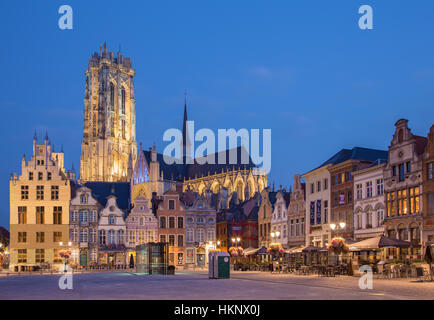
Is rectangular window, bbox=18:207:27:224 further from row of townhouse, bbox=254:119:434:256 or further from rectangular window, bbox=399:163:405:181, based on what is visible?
rectangular window, bbox=399:163:405:181

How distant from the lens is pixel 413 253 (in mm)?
42906

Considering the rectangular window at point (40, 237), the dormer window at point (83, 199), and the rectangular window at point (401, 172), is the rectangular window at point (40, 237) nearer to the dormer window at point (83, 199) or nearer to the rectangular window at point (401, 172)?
the dormer window at point (83, 199)

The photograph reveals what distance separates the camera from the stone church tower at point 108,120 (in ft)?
438

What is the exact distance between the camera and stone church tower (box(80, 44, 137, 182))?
133625 millimetres

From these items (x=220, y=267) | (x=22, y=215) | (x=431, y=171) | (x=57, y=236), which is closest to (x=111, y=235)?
(x=57, y=236)

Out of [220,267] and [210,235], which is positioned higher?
[220,267]

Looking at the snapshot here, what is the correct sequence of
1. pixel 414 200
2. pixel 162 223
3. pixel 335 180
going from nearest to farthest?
1. pixel 414 200
2. pixel 335 180
3. pixel 162 223

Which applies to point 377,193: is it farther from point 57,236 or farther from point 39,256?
point 39,256

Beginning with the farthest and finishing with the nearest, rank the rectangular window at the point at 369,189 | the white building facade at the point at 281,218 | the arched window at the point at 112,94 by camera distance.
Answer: the arched window at the point at 112,94
the white building facade at the point at 281,218
the rectangular window at the point at 369,189

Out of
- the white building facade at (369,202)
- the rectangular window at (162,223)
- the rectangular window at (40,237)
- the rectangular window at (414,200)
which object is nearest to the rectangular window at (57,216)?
the rectangular window at (40,237)

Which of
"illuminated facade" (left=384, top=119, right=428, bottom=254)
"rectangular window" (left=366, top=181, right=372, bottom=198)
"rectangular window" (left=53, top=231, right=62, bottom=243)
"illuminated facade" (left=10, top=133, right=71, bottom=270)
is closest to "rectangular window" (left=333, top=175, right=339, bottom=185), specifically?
"rectangular window" (left=366, top=181, right=372, bottom=198)

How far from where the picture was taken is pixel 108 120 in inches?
5389

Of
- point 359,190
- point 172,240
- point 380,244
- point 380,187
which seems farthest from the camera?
point 172,240
